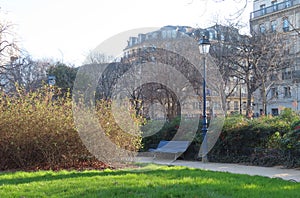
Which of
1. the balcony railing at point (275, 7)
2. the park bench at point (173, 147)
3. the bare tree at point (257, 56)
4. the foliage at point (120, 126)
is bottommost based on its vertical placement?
the park bench at point (173, 147)

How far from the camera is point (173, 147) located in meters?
13.7

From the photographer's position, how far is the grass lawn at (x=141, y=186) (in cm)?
590

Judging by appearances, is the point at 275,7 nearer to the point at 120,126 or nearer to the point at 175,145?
the point at 175,145

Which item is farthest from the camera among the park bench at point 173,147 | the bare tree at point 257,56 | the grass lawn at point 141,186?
the bare tree at point 257,56

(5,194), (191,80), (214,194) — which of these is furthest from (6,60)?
(214,194)

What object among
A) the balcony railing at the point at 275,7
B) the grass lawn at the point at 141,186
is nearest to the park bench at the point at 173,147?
the grass lawn at the point at 141,186

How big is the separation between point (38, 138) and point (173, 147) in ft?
18.0

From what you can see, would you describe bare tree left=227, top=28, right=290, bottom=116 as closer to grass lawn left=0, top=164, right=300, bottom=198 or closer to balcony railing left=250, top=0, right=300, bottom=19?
grass lawn left=0, top=164, right=300, bottom=198

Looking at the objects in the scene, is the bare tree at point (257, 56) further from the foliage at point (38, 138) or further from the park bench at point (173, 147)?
the foliage at point (38, 138)

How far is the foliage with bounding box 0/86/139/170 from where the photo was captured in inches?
391

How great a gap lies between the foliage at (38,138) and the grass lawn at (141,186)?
1.70 metres

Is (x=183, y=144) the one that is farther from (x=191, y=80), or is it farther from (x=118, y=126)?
(x=191, y=80)

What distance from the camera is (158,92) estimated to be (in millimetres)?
25109

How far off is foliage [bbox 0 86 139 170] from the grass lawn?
66.8 inches
